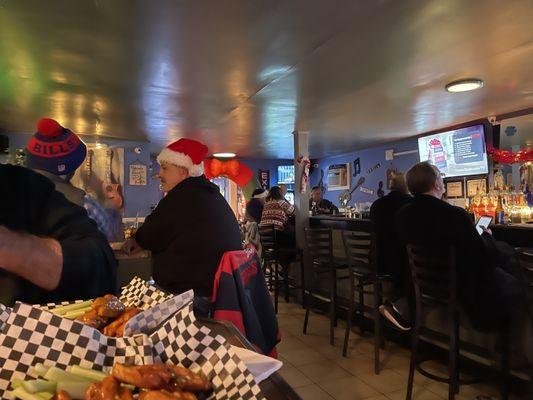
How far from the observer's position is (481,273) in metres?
2.54

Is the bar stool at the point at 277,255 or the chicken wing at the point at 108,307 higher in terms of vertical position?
the chicken wing at the point at 108,307

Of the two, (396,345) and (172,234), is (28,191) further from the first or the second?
(396,345)

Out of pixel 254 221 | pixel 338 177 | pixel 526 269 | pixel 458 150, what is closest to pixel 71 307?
pixel 526 269

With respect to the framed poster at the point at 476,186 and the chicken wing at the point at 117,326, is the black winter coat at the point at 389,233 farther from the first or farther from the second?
the framed poster at the point at 476,186

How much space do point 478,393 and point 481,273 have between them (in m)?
0.93

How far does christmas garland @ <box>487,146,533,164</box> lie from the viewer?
519 centimetres

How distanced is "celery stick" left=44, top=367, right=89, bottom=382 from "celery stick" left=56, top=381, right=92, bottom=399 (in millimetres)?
11

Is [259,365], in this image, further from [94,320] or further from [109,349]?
[94,320]

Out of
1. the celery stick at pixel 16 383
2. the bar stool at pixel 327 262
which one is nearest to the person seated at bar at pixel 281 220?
the bar stool at pixel 327 262

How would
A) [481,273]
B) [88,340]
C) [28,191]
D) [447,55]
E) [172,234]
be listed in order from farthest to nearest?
1. [447,55]
2. [481,273]
3. [172,234]
4. [28,191]
5. [88,340]

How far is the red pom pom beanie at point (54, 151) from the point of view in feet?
7.06

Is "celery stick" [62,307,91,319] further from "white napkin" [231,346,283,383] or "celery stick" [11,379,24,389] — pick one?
"white napkin" [231,346,283,383]

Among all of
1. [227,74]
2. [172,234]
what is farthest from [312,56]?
[172,234]

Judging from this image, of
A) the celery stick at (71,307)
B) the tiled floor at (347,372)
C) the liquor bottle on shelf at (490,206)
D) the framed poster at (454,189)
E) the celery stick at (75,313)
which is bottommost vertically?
the tiled floor at (347,372)
